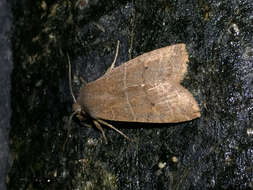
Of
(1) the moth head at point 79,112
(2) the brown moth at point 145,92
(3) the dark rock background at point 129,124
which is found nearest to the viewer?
(3) the dark rock background at point 129,124

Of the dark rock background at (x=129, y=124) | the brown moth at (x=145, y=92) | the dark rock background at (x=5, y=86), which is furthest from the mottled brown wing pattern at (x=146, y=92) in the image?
the dark rock background at (x=5, y=86)

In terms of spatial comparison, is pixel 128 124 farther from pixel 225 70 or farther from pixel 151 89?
pixel 225 70

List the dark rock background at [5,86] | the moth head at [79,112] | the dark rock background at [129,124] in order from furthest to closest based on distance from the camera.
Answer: the dark rock background at [5,86], the moth head at [79,112], the dark rock background at [129,124]

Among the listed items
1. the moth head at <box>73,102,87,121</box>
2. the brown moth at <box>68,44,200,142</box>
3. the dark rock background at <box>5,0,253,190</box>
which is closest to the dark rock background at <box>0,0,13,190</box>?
the dark rock background at <box>5,0,253,190</box>

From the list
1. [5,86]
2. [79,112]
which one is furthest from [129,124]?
[5,86]

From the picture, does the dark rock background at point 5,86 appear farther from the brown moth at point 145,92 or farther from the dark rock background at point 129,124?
the brown moth at point 145,92

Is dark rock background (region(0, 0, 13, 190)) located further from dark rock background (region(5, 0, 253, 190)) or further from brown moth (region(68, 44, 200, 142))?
brown moth (region(68, 44, 200, 142))

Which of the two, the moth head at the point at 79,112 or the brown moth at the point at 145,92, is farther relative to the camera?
the moth head at the point at 79,112

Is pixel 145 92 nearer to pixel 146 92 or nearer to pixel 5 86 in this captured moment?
pixel 146 92
